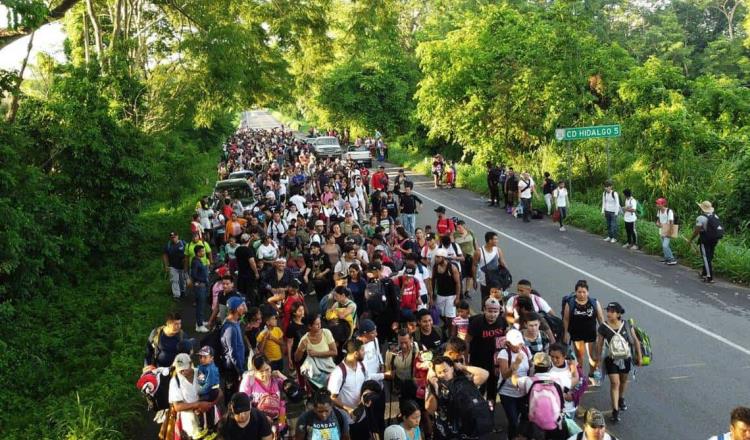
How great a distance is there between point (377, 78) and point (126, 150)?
3312 cm

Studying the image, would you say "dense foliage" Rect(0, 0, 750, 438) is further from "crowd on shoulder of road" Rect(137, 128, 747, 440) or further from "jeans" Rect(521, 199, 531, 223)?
"jeans" Rect(521, 199, 531, 223)

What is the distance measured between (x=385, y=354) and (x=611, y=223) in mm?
11945

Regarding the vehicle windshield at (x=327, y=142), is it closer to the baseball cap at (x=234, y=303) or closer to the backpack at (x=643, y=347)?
the baseball cap at (x=234, y=303)

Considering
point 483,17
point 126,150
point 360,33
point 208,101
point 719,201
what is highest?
point 483,17

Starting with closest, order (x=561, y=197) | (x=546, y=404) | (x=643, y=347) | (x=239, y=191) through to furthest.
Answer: (x=546, y=404)
(x=643, y=347)
(x=561, y=197)
(x=239, y=191)

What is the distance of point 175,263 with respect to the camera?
1241 cm

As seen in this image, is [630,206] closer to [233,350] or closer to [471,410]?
[233,350]

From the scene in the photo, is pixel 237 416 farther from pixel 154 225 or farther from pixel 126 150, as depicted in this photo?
pixel 154 225

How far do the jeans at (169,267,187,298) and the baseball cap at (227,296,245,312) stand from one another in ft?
16.7

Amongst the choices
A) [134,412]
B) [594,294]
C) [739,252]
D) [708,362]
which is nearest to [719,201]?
[739,252]

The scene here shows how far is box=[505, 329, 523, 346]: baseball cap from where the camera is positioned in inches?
254

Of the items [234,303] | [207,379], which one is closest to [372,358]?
[207,379]

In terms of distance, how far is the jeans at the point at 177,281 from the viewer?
12656 millimetres

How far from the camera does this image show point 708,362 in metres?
9.24
